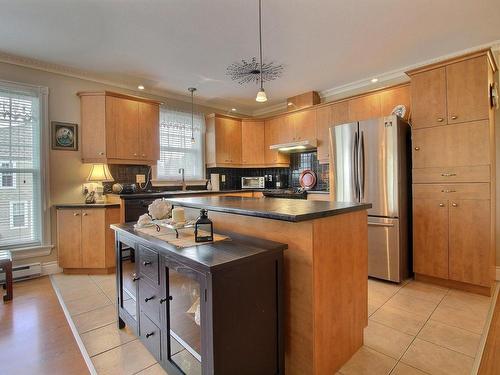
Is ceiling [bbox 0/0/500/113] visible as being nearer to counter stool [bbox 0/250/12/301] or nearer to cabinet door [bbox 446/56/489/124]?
cabinet door [bbox 446/56/489/124]

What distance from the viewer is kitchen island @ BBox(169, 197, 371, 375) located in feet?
4.74

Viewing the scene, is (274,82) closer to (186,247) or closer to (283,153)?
(283,153)

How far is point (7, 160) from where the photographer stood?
3279 mm

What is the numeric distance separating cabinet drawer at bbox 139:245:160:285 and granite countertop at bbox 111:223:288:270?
59 mm

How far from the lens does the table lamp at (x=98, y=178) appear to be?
3.67m

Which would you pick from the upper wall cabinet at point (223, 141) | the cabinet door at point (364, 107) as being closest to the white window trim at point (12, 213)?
the upper wall cabinet at point (223, 141)

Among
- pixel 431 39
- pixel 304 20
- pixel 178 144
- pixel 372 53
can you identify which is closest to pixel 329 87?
pixel 372 53

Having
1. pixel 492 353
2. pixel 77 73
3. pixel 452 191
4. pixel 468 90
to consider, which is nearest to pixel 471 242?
pixel 452 191

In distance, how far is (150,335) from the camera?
1.70m

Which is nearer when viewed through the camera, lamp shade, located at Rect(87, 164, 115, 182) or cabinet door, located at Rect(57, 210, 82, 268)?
cabinet door, located at Rect(57, 210, 82, 268)

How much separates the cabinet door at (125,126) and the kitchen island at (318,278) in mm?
2735

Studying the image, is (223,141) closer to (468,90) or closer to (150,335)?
(468,90)

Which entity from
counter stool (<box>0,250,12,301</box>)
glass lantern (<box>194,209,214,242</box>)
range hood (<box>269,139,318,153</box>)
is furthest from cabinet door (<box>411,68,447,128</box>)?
counter stool (<box>0,250,12,301</box>)

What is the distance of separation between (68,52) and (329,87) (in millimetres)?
3704
